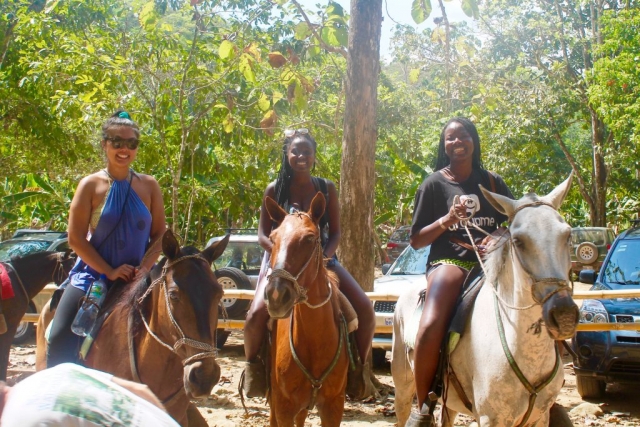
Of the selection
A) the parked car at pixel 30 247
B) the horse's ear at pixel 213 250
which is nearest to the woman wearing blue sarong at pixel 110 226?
the horse's ear at pixel 213 250

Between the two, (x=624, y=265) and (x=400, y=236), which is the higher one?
(x=624, y=265)

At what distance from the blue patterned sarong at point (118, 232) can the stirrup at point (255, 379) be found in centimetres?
118

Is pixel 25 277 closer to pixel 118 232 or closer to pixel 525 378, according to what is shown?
pixel 118 232

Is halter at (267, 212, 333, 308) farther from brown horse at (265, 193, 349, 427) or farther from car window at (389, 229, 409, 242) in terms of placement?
car window at (389, 229, 409, 242)

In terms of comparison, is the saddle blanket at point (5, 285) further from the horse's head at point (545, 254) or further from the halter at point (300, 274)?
the horse's head at point (545, 254)

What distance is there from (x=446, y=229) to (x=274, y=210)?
1306 mm

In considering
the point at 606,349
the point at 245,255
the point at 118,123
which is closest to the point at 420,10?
the point at 118,123

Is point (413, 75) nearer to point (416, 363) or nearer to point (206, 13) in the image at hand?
point (416, 363)

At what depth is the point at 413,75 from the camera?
7.71m

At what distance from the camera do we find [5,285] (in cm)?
577

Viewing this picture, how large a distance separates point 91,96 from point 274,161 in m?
4.09

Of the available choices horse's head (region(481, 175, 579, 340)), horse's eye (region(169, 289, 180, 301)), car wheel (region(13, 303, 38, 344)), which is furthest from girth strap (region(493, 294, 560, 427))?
car wheel (region(13, 303, 38, 344))

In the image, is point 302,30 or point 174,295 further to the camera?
point 302,30

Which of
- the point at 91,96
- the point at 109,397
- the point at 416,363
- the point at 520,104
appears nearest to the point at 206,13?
the point at 91,96
